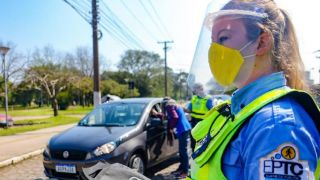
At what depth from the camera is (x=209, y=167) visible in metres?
1.32

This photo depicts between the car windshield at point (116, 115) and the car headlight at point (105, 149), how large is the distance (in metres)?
0.93

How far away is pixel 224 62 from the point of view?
4.94 ft

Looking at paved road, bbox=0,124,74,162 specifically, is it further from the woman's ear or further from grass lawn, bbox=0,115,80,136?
the woman's ear

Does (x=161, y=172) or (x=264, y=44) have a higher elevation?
(x=264, y=44)

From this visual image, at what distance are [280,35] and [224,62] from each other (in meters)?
0.24

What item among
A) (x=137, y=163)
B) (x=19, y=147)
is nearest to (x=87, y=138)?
(x=137, y=163)

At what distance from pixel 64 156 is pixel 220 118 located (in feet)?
17.2

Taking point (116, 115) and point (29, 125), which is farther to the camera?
point (29, 125)

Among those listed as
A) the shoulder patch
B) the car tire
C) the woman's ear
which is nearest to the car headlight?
the car tire

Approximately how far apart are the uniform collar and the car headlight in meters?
4.95

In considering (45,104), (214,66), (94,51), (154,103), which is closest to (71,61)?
(45,104)

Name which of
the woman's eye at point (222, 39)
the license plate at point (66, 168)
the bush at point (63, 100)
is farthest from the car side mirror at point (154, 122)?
the bush at point (63, 100)

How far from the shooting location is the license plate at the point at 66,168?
20.4ft

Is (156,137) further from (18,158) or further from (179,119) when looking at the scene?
(18,158)
